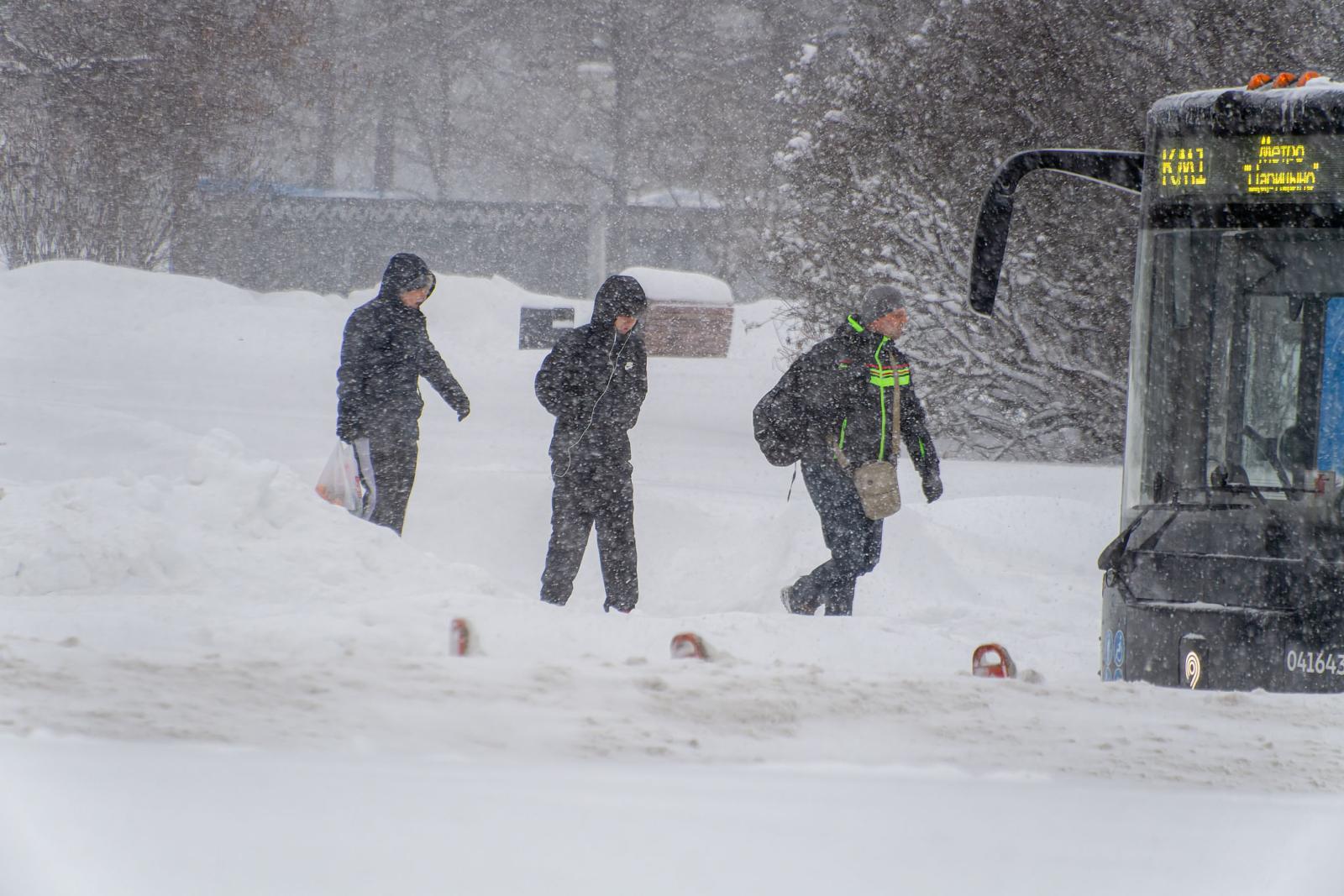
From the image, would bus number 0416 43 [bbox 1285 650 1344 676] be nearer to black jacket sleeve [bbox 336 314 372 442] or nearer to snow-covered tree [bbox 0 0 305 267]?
black jacket sleeve [bbox 336 314 372 442]

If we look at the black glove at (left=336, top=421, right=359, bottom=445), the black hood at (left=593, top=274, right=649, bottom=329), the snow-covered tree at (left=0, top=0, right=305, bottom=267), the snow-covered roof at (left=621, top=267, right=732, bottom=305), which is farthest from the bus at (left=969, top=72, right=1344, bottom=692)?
the snow-covered roof at (left=621, top=267, right=732, bottom=305)

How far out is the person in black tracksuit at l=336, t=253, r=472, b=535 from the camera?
7.59 meters

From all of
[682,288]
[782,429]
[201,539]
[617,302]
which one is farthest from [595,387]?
[682,288]

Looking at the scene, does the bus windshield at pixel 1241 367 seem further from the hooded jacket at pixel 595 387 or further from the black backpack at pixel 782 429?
the hooded jacket at pixel 595 387

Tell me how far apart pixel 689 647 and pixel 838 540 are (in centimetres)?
191

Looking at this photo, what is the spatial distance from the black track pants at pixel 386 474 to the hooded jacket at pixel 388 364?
6 cm

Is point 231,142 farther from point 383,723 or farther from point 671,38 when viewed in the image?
point 383,723

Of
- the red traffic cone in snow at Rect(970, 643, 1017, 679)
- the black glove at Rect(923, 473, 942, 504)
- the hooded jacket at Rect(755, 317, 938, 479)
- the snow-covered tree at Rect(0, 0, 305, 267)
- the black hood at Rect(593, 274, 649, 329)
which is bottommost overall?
A: the red traffic cone in snow at Rect(970, 643, 1017, 679)

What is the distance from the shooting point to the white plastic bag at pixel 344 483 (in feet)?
25.2

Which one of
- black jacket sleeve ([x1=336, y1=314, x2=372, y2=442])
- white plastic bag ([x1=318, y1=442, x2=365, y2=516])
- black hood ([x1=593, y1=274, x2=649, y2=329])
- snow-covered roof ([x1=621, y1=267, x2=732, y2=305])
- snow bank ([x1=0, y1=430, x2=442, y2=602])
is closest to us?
snow bank ([x1=0, y1=430, x2=442, y2=602])

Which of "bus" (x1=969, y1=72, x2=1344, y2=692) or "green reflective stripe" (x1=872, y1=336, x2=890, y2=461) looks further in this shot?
"green reflective stripe" (x1=872, y1=336, x2=890, y2=461)

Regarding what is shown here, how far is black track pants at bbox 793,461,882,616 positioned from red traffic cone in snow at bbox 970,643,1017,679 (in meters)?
1.47

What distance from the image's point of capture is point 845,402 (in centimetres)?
693

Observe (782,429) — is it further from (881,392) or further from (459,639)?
(459,639)
